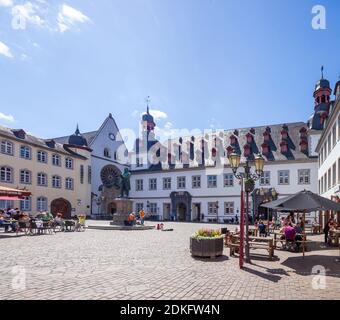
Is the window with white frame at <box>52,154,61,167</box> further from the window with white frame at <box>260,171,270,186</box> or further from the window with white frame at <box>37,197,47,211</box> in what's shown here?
the window with white frame at <box>260,171,270,186</box>

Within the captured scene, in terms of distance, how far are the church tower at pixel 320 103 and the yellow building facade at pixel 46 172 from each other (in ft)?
100

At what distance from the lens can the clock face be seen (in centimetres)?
4903

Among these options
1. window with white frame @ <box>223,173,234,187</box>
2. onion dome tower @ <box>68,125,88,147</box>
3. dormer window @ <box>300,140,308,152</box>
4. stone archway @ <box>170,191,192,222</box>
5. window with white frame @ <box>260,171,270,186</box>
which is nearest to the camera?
dormer window @ <box>300,140,308,152</box>

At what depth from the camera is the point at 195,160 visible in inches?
1809

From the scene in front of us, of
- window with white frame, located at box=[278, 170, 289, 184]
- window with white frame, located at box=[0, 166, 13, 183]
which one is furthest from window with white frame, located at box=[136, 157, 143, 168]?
window with white frame, located at box=[278, 170, 289, 184]

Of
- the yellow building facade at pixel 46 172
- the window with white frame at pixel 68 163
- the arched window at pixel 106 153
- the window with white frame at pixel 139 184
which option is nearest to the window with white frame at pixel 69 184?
the yellow building facade at pixel 46 172

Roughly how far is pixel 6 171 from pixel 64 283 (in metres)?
29.2

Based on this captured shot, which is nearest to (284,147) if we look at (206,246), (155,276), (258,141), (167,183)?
(258,141)

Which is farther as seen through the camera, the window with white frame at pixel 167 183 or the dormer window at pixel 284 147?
the window with white frame at pixel 167 183

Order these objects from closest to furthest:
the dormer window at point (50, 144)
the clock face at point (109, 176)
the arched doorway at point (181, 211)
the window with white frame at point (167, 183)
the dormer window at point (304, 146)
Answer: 1. the dormer window at point (304, 146)
2. the dormer window at point (50, 144)
3. the arched doorway at point (181, 211)
4. the window with white frame at point (167, 183)
5. the clock face at point (109, 176)

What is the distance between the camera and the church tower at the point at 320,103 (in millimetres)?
38906

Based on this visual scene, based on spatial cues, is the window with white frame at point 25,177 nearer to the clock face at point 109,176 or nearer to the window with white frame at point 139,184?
the clock face at point 109,176

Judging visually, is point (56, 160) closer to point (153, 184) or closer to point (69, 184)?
point (69, 184)

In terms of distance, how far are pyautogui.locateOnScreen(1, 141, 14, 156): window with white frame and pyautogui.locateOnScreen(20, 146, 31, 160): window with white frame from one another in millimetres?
1316
